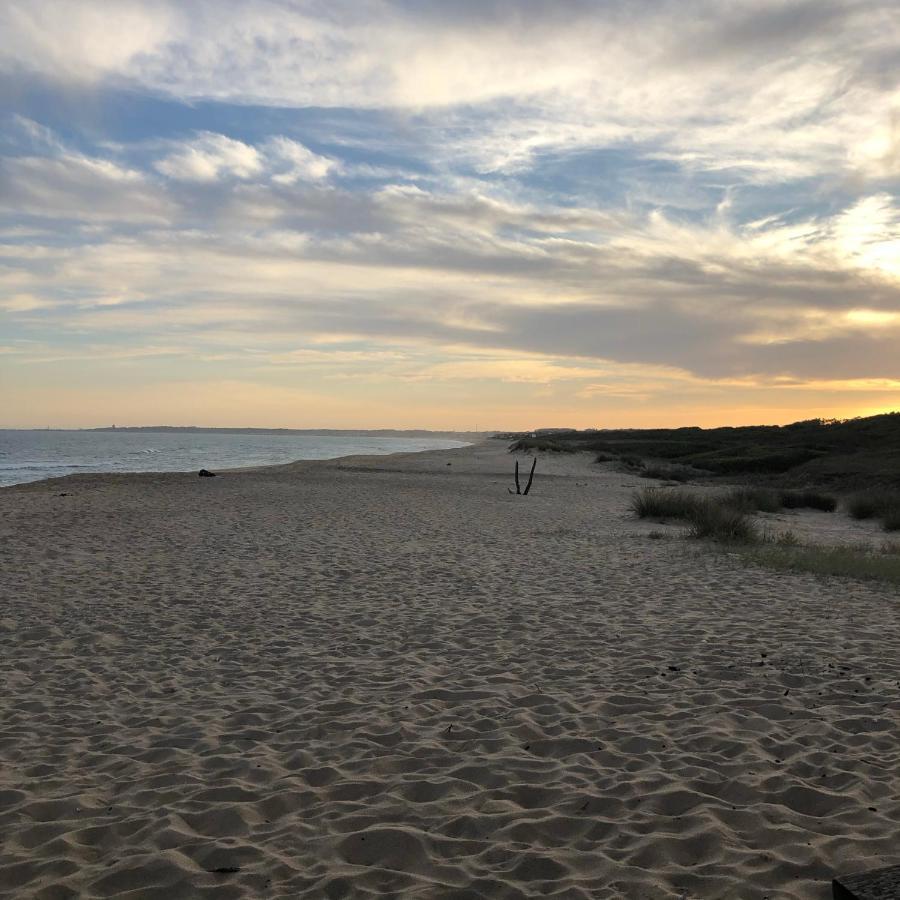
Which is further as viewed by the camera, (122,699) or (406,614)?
(406,614)

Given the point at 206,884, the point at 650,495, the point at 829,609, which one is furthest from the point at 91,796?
the point at 650,495

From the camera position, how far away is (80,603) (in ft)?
32.6

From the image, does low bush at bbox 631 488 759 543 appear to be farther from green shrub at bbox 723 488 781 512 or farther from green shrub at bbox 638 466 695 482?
green shrub at bbox 638 466 695 482

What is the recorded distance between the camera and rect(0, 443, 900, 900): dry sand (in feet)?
12.6

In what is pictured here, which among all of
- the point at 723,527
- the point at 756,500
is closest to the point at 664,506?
the point at 723,527

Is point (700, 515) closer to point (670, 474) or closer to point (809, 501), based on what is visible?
point (809, 501)

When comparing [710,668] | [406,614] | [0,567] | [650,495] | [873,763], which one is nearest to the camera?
[873,763]

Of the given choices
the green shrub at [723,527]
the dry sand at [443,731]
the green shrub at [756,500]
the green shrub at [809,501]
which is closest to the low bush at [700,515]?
the green shrub at [723,527]

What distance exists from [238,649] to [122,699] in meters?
1.60

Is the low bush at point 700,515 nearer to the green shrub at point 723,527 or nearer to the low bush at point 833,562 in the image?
the green shrub at point 723,527

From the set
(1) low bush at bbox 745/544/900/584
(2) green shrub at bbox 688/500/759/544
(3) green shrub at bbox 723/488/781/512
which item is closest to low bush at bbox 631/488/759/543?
(2) green shrub at bbox 688/500/759/544

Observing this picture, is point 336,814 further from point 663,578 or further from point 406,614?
point 663,578

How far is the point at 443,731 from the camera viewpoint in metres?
5.60

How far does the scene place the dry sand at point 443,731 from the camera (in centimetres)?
385
